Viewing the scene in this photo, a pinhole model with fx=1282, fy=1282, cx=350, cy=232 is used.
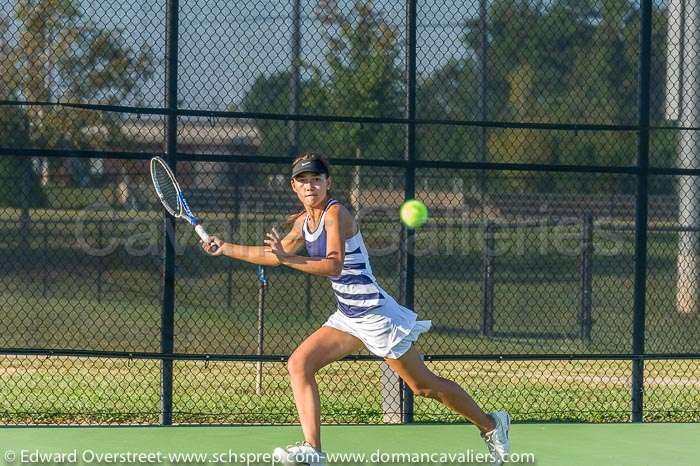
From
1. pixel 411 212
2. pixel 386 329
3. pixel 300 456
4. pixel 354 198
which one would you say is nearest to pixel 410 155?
pixel 411 212

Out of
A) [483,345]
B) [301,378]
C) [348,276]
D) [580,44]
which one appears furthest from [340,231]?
[580,44]

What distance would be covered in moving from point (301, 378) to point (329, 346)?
9.3 inches

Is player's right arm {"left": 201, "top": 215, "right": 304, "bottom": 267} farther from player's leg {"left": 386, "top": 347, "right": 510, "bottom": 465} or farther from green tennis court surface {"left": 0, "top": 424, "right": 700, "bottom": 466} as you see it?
green tennis court surface {"left": 0, "top": 424, "right": 700, "bottom": 466}

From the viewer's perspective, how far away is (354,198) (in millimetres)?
14344

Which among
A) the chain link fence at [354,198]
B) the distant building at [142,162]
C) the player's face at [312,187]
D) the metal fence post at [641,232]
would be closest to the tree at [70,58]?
the chain link fence at [354,198]

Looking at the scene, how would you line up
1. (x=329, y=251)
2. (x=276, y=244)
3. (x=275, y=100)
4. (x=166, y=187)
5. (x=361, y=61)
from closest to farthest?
(x=276, y=244) < (x=329, y=251) < (x=166, y=187) < (x=361, y=61) < (x=275, y=100)

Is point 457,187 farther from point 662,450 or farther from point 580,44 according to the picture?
point 662,450

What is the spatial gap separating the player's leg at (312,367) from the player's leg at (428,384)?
25 cm

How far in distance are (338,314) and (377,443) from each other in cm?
133

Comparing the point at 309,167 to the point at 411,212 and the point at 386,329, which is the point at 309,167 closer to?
the point at 386,329

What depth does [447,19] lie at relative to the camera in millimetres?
11344

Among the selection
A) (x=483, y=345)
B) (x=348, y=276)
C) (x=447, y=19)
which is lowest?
(x=483, y=345)

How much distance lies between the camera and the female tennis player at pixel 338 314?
6.05 m

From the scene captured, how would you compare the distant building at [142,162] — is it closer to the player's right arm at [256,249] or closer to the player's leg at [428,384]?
the player's right arm at [256,249]
